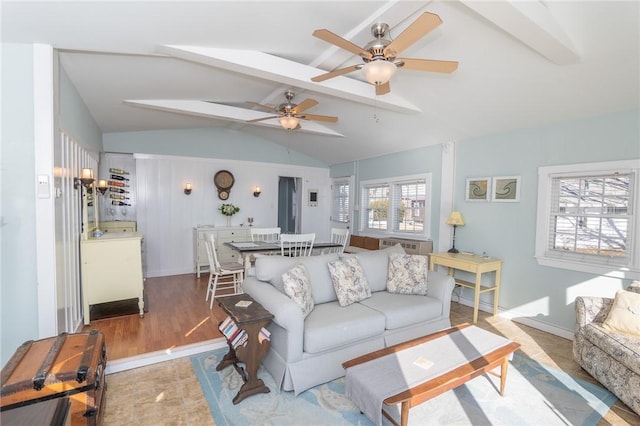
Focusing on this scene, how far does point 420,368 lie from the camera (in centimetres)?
200

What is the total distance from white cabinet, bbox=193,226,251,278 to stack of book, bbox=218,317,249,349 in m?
3.32

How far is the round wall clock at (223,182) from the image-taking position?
249 inches

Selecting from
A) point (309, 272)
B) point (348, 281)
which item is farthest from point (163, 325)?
point (348, 281)

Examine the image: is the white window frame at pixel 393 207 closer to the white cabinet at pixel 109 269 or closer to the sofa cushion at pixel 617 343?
the sofa cushion at pixel 617 343

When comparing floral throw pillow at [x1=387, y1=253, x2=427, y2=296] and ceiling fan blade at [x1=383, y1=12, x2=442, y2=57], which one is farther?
floral throw pillow at [x1=387, y1=253, x2=427, y2=296]

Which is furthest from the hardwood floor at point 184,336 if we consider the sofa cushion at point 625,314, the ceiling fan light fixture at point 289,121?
the ceiling fan light fixture at point 289,121

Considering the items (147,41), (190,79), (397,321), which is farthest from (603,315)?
(190,79)

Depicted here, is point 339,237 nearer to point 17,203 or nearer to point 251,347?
point 251,347

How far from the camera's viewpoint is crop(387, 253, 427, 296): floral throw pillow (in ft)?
10.9

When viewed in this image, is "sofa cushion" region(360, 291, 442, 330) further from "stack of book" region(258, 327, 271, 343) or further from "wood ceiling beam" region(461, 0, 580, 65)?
"wood ceiling beam" region(461, 0, 580, 65)

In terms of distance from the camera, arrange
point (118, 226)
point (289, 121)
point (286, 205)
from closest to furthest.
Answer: point (289, 121)
point (118, 226)
point (286, 205)

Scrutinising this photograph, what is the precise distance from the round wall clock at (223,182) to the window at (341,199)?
2.49 meters

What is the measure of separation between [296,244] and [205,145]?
3309 millimetres

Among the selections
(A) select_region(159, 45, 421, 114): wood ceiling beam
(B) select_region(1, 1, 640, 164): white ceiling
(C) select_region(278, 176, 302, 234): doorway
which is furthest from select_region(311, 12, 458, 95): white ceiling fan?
(C) select_region(278, 176, 302, 234): doorway
